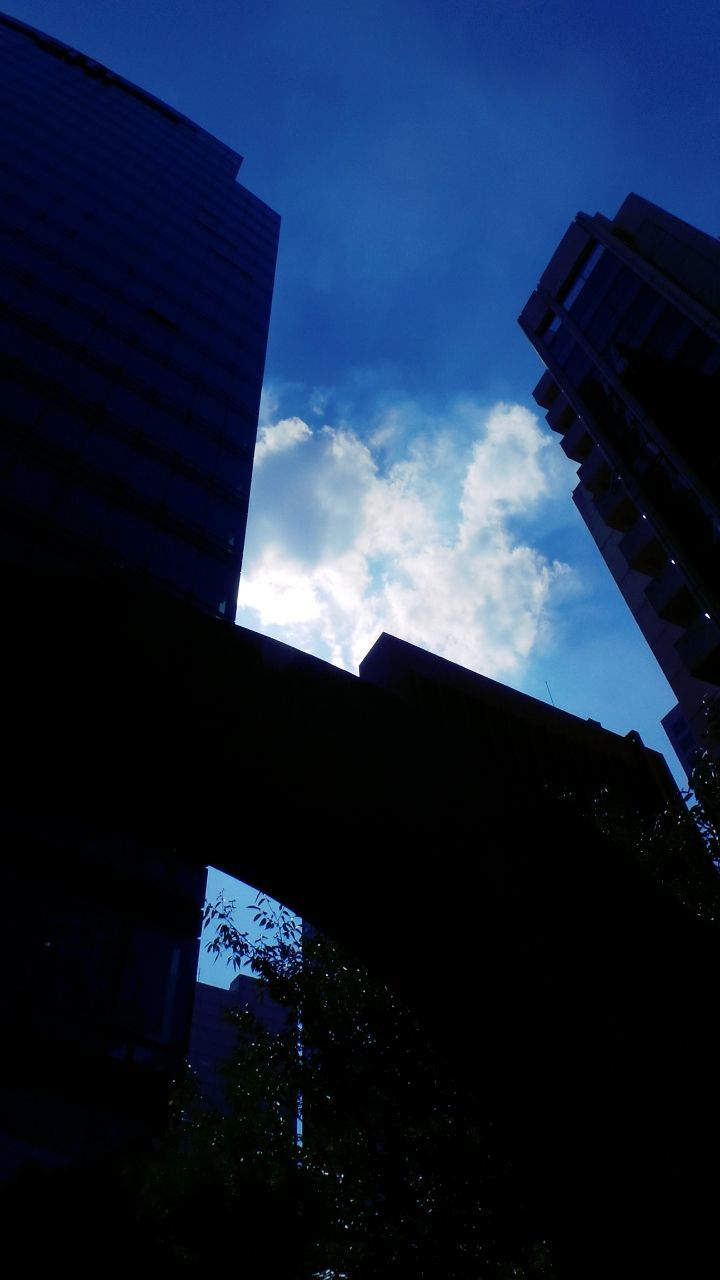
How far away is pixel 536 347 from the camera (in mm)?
26984

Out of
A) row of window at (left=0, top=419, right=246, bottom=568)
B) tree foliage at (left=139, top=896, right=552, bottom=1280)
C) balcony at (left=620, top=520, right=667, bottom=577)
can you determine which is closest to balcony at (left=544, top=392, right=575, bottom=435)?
balcony at (left=620, top=520, right=667, bottom=577)

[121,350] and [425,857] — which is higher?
[121,350]

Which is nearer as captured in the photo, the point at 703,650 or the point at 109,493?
the point at 703,650

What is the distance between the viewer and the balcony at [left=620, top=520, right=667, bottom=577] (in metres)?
20.1

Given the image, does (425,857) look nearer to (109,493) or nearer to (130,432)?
(109,493)

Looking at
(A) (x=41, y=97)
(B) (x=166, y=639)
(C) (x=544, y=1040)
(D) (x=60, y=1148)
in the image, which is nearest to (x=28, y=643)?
(B) (x=166, y=639)

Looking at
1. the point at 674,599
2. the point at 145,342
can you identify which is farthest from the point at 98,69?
the point at 674,599

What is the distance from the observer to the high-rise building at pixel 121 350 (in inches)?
666

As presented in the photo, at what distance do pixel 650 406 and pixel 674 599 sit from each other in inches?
228

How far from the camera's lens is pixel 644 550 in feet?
66.5

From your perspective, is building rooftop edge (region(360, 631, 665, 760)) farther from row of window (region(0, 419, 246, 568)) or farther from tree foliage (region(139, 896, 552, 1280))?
tree foliage (region(139, 896, 552, 1280))

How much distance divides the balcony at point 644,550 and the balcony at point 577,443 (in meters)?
6.06

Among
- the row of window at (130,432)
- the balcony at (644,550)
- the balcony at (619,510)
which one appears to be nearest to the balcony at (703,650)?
the balcony at (644,550)

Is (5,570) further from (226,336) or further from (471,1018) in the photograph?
(226,336)
